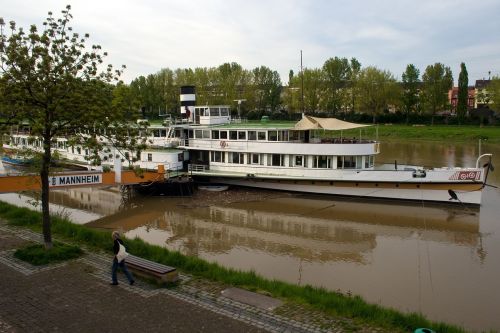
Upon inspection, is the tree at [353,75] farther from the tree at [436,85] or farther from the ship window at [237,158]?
the ship window at [237,158]

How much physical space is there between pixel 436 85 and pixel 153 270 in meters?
71.7

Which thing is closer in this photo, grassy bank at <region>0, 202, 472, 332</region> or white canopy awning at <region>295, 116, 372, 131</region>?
grassy bank at <region>0, 202, 472, 332</region>

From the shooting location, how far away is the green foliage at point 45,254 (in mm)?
12789

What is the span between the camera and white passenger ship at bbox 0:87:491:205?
81.5 feet

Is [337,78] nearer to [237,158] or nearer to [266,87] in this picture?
[266,87]

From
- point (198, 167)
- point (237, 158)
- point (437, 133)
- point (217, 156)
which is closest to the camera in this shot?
point (237, 158)

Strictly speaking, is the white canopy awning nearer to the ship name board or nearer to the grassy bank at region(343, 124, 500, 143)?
the ship name board

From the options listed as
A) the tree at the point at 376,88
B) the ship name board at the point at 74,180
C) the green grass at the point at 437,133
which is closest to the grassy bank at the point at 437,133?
the green grass at the point at 437,133

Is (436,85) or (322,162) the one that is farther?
(436,85)

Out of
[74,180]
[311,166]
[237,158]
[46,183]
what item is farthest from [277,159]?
[46,183]

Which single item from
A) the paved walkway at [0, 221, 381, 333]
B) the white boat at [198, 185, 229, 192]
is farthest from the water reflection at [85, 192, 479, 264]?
the paved walkway at [0, 221, 381, 333]

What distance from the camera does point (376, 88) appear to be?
73.4 meters

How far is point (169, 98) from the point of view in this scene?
8212cm

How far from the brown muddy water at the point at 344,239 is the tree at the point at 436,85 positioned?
149 feet
